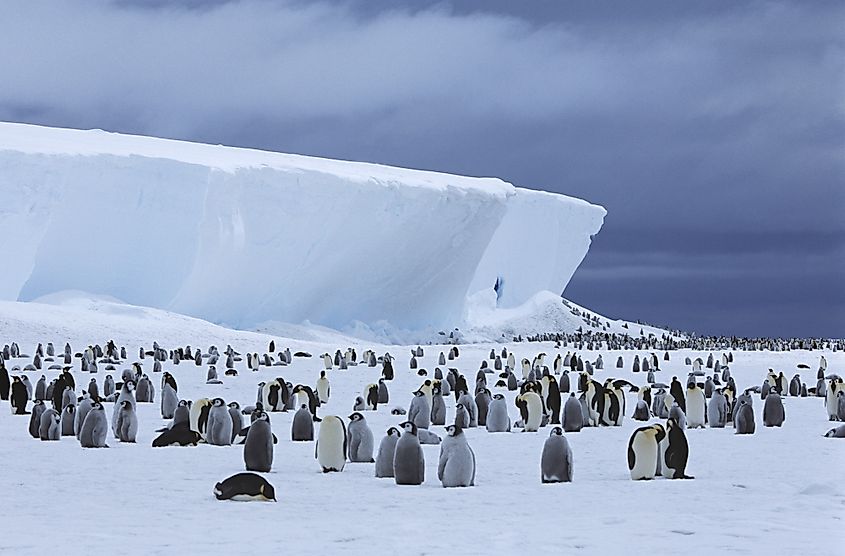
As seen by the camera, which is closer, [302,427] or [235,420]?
[235,420]

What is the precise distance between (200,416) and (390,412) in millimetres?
3434

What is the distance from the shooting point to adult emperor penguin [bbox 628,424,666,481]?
7727 mm

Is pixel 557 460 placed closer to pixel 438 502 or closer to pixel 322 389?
pixel 438 502

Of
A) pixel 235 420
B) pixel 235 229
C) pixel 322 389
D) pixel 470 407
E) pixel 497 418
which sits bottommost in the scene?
pixel 235 420

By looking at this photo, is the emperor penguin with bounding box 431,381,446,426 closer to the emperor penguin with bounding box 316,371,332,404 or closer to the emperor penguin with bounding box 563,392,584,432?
the emperor penguin with bounding box 563,392,584,432

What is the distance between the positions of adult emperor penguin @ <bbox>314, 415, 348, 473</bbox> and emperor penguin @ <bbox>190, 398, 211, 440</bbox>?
8.15 feet

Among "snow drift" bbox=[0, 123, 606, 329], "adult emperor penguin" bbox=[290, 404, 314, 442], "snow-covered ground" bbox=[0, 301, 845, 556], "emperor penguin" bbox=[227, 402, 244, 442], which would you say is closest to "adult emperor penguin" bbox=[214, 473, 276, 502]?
"snow-covered ground" bbox=[0, 301, 845, 556]

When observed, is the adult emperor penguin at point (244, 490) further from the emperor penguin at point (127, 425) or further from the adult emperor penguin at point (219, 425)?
the emperor penguin at point (127, 425)

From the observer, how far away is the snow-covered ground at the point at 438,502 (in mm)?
5199

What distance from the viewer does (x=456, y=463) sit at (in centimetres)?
737

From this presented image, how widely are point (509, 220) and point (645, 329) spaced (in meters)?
7.80

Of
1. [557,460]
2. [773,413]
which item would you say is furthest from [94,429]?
[773,413]

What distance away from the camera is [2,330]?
2186 centimetres

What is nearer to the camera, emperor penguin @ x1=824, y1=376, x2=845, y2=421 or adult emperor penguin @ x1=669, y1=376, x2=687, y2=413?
emperor penguin @ x1=824, y1=376, x2=845, y2=421
